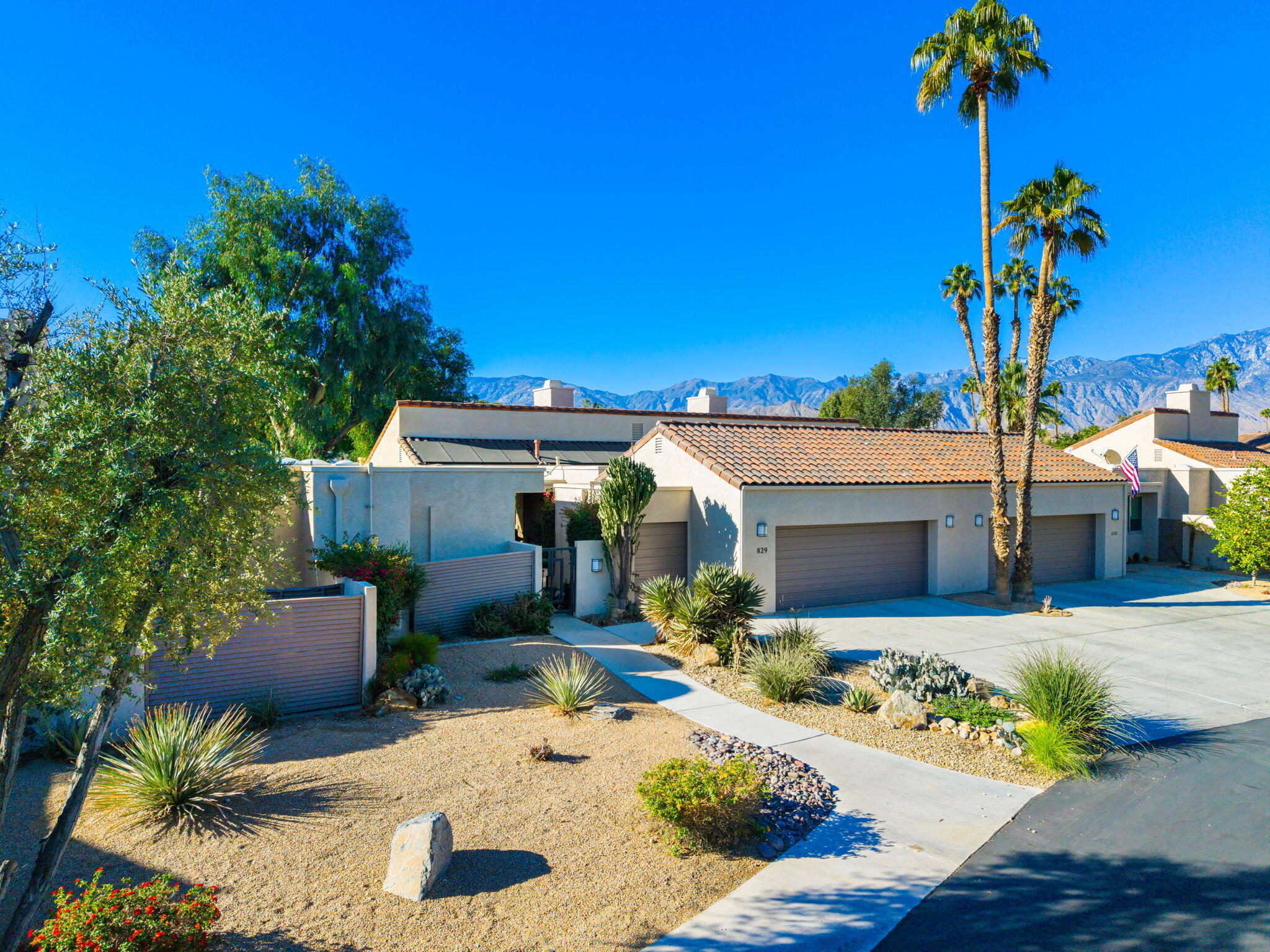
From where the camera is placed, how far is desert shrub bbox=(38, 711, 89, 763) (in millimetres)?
7926

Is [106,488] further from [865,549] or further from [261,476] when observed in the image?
[865,549]

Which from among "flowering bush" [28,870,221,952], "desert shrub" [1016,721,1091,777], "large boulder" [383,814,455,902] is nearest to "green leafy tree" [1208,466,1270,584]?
"desert shrub" [1016,721,1091,777]

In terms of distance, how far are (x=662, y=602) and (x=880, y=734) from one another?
18.8ft

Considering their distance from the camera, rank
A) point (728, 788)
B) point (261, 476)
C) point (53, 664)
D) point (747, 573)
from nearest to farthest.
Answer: point (53, 664)
point (261, 476)
point (728, 788)
point (747, 573)

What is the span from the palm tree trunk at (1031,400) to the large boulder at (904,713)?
33.1 ft

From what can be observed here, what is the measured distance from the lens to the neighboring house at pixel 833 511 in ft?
56.3

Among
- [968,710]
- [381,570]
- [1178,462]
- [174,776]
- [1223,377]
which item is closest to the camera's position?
[174,776]

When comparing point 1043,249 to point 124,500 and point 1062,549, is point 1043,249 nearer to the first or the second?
point 1062,549

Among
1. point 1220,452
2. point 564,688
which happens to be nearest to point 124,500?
point 564,688

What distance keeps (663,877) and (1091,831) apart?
4.13 meters

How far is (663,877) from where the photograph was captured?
5.91 meters

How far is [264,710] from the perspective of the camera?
9.38 metres

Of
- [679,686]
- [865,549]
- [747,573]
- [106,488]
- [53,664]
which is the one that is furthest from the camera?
[865,549]

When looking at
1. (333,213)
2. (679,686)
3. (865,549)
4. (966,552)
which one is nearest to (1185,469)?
(966,552)
